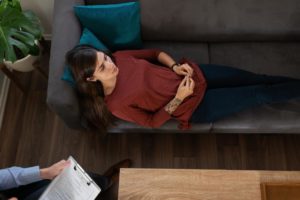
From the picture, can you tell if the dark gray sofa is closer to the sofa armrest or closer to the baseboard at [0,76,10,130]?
the sofa armrest

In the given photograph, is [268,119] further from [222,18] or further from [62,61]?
[62,61]

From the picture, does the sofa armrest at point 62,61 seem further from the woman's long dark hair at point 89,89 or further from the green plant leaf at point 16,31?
the green plant leaf at point 16,31

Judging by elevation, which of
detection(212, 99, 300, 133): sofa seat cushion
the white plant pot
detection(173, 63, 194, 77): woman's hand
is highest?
the white plant pot

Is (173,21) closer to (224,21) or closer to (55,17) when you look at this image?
(224,21)

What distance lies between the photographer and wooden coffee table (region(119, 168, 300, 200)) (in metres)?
1.28

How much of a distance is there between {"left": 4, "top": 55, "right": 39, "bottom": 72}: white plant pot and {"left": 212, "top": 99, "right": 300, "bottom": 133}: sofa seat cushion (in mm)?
1236

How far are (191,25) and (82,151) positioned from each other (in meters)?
1.07

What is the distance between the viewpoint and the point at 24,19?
1.73 metres

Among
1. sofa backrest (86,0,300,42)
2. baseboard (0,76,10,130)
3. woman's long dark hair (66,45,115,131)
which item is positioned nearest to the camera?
woman's long dark hair (66,45,115,131)

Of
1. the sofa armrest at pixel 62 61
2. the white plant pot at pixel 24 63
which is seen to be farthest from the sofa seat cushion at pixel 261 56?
the white plant pot at pixel 24 63

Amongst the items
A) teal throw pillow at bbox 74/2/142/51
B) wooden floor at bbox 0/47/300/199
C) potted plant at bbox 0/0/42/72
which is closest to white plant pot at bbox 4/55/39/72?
potted plant at bbox 0/0/42/72

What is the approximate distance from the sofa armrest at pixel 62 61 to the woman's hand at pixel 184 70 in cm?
55

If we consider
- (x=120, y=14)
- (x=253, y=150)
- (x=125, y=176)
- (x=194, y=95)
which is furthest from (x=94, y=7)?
(x=253, y=150)

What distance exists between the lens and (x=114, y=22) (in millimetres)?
1693
